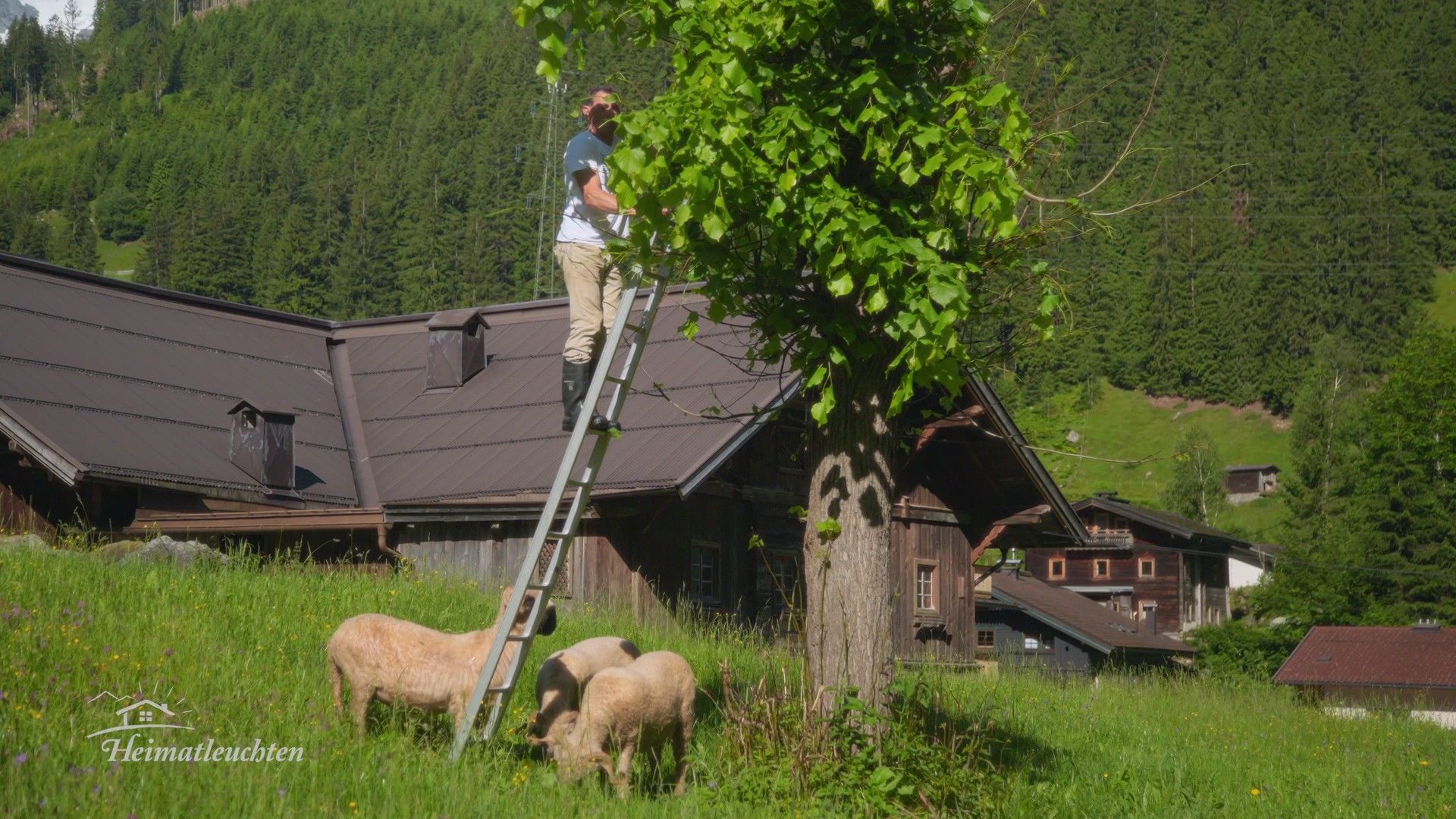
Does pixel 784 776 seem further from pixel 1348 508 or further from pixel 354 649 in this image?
pixel 1348 508

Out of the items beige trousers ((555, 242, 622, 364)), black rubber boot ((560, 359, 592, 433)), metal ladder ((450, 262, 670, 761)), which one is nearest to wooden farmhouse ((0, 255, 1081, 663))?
black rubber boot ((560, 359, 592, 433))

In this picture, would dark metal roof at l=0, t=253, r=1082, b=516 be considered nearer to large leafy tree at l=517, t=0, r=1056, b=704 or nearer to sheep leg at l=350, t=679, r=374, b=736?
large leafy tree at l=517, t=0, r=1056, b=704

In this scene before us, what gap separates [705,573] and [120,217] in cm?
12908

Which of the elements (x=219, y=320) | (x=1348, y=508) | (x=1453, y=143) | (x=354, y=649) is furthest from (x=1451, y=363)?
(x=1453, y=143)

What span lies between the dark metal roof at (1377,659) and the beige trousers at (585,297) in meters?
33.7

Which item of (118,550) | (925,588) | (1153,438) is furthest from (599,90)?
(1153,438)

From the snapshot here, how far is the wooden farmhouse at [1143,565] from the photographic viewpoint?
217ft

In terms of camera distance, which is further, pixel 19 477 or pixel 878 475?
pixel 19 477

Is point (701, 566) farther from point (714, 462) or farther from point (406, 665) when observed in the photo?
point (406, 665)

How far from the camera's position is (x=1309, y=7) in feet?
497

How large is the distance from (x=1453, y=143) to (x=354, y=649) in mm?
143472

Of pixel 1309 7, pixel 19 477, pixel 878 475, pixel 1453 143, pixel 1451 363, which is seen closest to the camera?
pixel 878 475

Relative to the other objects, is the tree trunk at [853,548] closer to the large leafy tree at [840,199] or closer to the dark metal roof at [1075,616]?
the large leafy tree at [840,199]

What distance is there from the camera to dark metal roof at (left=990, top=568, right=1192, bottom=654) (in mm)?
42438
